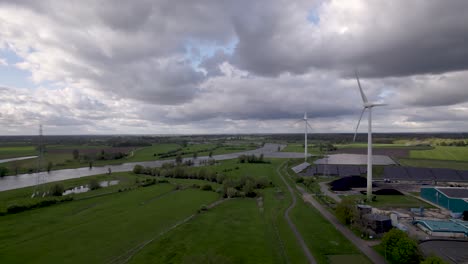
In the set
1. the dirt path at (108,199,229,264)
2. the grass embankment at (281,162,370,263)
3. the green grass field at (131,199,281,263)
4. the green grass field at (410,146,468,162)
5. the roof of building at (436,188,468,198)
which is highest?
the green grass field at (410,146,468,162)

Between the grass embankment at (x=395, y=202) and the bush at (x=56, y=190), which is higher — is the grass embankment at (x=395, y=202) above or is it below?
above

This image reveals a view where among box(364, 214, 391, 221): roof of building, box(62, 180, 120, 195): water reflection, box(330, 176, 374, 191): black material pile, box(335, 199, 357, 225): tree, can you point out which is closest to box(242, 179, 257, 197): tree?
box(330, 176, 374, 191): black material pile

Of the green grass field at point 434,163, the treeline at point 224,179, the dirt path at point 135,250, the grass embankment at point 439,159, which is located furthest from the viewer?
the grass embankment at point 439,159

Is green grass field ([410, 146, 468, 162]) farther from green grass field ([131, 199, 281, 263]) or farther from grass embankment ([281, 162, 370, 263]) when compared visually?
green grass field ([131, 199, 281, 263])

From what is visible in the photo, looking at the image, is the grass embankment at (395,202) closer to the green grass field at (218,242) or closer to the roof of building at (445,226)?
the roof of building at (445,226)

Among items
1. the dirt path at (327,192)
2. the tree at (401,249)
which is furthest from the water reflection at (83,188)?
the tree at (401,249)

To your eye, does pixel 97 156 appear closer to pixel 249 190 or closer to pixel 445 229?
pixel 249 190

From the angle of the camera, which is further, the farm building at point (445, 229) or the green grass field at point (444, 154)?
the green grass field at point (444, 154)
